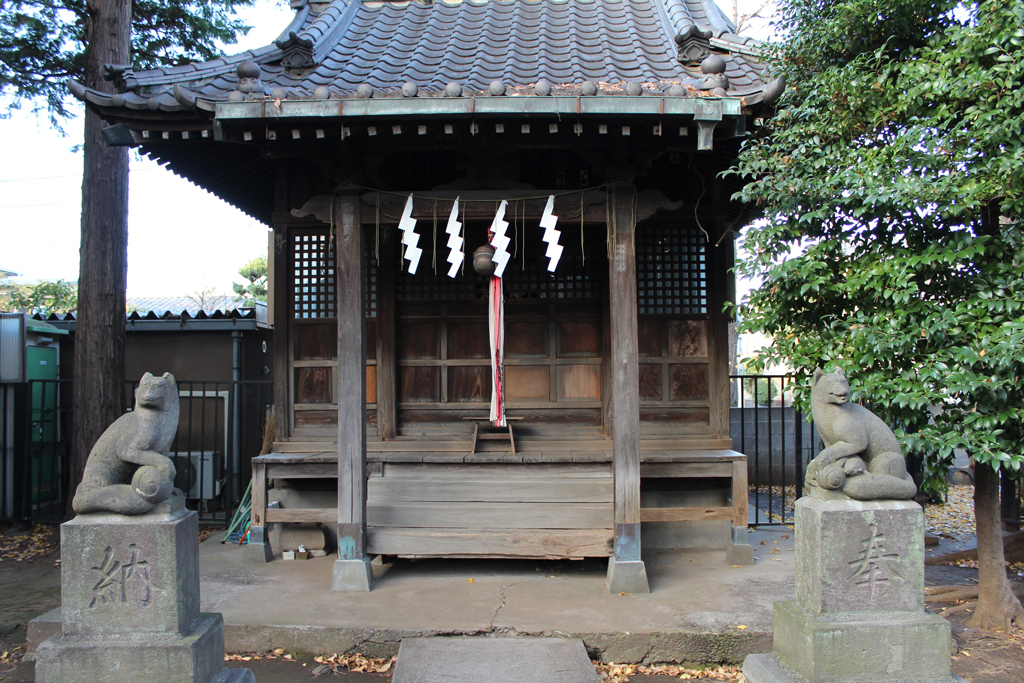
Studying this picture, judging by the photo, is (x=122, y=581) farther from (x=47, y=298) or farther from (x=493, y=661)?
(x=47, y=298)

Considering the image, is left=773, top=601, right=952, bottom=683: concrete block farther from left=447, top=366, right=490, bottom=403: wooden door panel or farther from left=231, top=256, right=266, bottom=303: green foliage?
left=231, top=256, right=266, bottom=303: green foliage

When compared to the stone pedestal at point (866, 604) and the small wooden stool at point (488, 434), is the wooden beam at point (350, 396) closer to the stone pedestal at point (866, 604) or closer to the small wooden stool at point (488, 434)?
the small wooden stool at point (488, 434)

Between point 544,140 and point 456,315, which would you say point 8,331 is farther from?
point 544,140

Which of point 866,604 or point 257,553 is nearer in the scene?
point 866,604

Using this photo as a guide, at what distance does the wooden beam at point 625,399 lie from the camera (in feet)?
19.0

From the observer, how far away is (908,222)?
5023 mm

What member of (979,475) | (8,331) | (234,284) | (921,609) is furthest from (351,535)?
(234,284)

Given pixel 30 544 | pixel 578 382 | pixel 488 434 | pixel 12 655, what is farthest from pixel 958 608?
pixel 30 544

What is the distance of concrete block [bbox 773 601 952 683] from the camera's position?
12.2ft

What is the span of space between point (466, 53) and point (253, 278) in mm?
24809

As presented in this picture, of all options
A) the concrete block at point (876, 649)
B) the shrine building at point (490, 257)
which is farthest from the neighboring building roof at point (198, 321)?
the concrete block at point (876, 649)

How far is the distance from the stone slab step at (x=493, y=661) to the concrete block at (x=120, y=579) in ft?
5.39

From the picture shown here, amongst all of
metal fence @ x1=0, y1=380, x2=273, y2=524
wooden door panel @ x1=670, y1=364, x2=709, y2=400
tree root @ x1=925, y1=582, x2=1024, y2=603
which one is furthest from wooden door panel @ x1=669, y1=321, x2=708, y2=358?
metal fence @ x1=0, y1=380, x2=273, y2=524

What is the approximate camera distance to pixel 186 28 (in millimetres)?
9266
